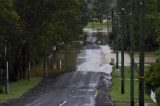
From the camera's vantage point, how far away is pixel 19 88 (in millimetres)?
59844

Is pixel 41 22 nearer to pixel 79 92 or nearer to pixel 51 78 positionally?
pixel 51 78

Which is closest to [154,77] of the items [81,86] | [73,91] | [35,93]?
[73,91]

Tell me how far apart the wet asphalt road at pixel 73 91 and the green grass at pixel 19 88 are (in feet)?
8.49

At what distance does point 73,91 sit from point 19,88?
21.6ft

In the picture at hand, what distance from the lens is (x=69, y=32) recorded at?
83.7 meters

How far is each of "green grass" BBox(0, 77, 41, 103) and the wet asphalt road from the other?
102 inches

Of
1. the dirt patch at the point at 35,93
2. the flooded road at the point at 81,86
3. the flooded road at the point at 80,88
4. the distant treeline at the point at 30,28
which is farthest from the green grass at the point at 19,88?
the distant treeline at the point at 30,28

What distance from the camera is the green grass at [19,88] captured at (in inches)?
2000

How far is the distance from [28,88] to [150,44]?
6066 cm

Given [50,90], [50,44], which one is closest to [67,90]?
[50,90]

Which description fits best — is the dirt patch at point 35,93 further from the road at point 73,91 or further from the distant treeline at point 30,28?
the distant treeline at point 30,28

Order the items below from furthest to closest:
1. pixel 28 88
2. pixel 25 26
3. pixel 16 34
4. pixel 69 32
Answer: pixel 69 32
pixel 25 26
pixel 16 34
pixel 28 88

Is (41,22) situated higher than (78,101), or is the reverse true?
(41,22)

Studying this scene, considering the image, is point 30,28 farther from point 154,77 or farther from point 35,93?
point 154,77
